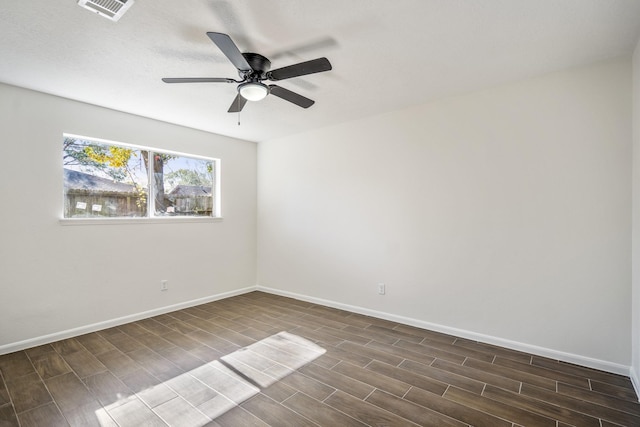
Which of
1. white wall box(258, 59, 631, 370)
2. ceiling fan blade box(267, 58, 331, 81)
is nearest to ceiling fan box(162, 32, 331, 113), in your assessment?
ceiling fan blade box(267, 58, 331, 81)

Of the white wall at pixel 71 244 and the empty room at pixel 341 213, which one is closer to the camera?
the empty room at pixel 341 213

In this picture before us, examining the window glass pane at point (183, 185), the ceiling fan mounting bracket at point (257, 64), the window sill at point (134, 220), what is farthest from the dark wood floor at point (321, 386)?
the ceiling fan mounting bracket at point (257, 64)

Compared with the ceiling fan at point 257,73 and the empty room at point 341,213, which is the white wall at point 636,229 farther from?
the ceiling fan at point 257,73

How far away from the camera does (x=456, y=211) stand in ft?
10.3

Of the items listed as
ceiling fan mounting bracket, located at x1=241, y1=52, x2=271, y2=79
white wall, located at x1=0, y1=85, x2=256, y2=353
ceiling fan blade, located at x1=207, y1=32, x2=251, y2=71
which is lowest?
white wall, located at x1=0, y1=85, x2=256, y2=353

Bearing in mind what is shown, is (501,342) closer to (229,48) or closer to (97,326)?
(229,48)

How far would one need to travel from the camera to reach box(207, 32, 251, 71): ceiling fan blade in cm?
170

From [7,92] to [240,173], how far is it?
266 cm

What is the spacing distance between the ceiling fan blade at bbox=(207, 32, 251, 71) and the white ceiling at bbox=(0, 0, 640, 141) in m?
0.22

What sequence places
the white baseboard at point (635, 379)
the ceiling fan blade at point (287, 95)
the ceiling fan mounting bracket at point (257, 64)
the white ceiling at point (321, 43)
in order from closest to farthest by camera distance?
1. the white ceiling at point (321, 43)
2. the white baseboard at point (635, 379)
3. the ceiling fan mounting bracket at point (257, 64)
4. the ceiling fan blade at point (287, 95)

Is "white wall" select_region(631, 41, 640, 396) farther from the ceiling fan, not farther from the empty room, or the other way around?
the ceiling fan

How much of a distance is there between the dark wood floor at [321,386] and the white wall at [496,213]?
360 mm

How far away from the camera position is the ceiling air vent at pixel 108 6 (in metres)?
1.71

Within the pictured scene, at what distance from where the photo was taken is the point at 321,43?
7.14ft
